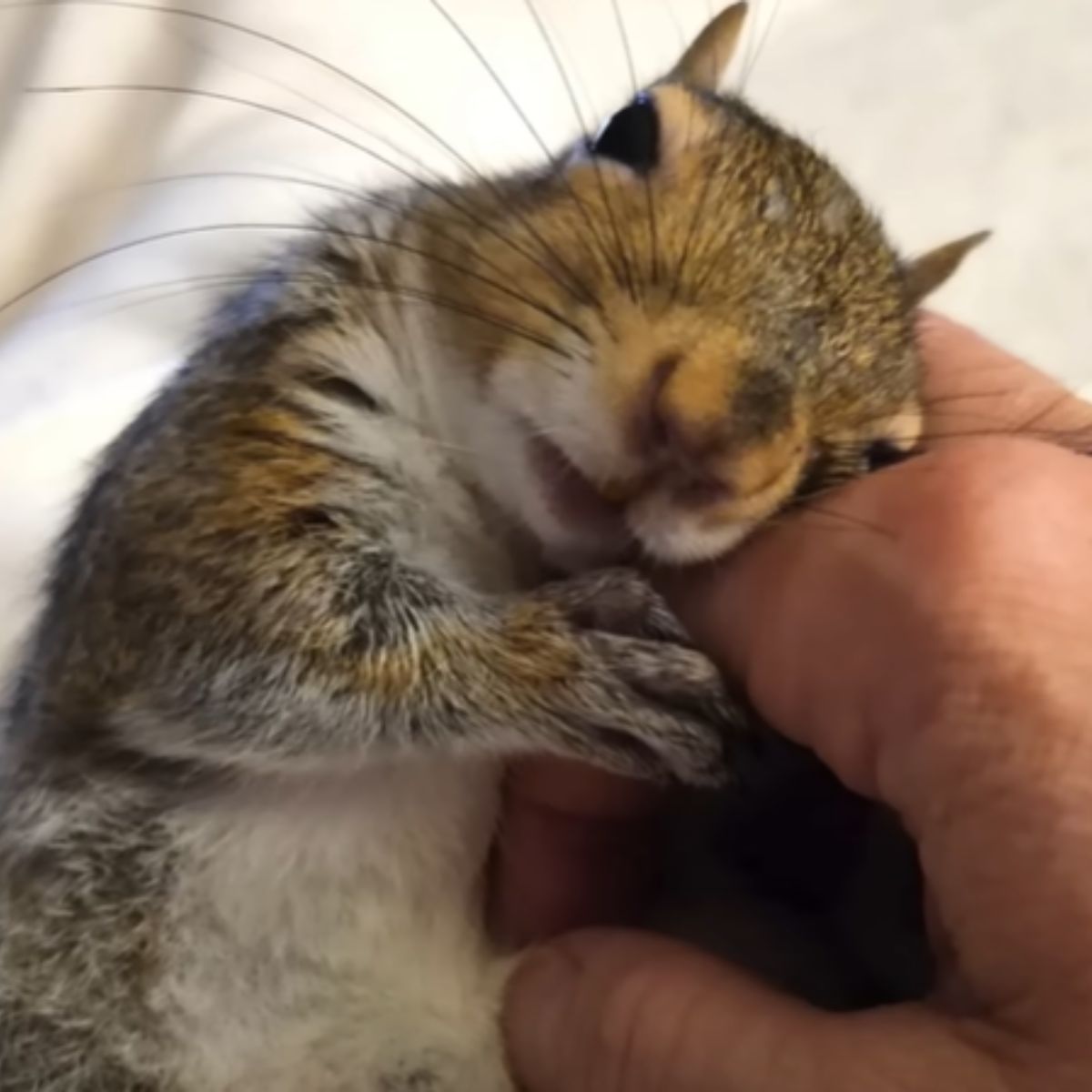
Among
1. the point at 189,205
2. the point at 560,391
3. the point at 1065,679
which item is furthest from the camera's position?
the point at 189,205

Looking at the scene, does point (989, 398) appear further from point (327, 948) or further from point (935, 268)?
point (327, 948)

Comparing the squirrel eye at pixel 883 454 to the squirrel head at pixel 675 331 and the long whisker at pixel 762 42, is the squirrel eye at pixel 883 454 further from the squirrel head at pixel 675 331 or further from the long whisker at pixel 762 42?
the long whisker at pixel 762 42

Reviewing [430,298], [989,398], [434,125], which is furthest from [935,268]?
[434,125]

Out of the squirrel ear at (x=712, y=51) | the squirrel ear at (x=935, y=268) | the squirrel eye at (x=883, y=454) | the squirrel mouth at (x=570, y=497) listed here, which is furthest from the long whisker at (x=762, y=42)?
the squirrel mouth at (x=570, y=497)

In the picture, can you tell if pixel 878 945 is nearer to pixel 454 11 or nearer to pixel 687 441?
pixel 687 441

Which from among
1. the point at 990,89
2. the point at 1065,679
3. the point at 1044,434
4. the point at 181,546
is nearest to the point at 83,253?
the point at 181,546
